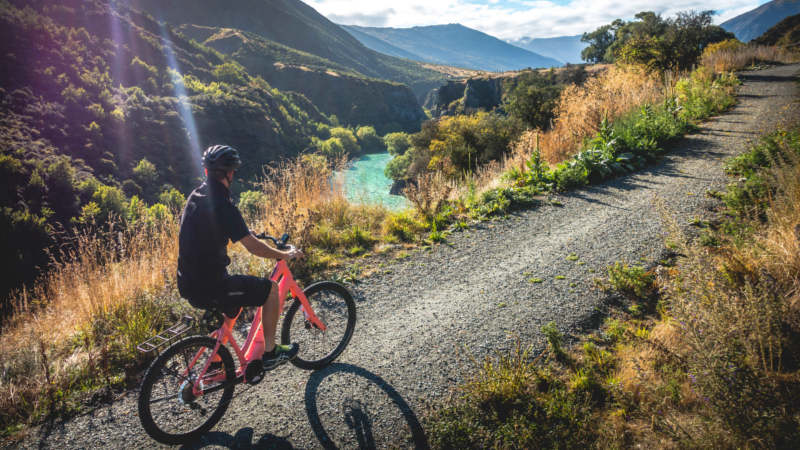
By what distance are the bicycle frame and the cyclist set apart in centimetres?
18

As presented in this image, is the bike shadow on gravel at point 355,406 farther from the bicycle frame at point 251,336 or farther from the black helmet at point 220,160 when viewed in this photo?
the black helmet at point 220,160

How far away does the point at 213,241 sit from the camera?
2.61 m

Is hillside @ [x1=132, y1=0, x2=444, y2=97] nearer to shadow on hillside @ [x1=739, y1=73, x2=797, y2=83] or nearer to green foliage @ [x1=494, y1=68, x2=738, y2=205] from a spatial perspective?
shadow on hillside @ [x1=739, y1=73, x2=797, y2=83]

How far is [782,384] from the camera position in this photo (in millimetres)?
2299

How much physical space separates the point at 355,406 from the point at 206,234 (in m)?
1.87

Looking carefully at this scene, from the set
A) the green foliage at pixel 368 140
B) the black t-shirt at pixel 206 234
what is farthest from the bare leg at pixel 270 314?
the green foliage at pixel 368 140

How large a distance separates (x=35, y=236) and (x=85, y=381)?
121 ft

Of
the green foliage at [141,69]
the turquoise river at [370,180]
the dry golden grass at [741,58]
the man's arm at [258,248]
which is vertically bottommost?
the turquoise river at [370,180]

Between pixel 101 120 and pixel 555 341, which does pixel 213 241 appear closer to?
pixel 555 341

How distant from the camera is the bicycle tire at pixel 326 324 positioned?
3445 mm

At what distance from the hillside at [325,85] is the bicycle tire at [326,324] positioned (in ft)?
392

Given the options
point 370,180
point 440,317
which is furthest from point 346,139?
point 440,317

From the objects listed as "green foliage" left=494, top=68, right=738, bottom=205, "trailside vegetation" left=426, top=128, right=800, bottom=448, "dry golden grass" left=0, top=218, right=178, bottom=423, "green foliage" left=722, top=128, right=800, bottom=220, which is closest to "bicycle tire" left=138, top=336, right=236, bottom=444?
"dry golden grass" left=0, top=218, right=178, bottom=423

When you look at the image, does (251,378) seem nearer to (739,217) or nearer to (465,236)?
(465,236)
